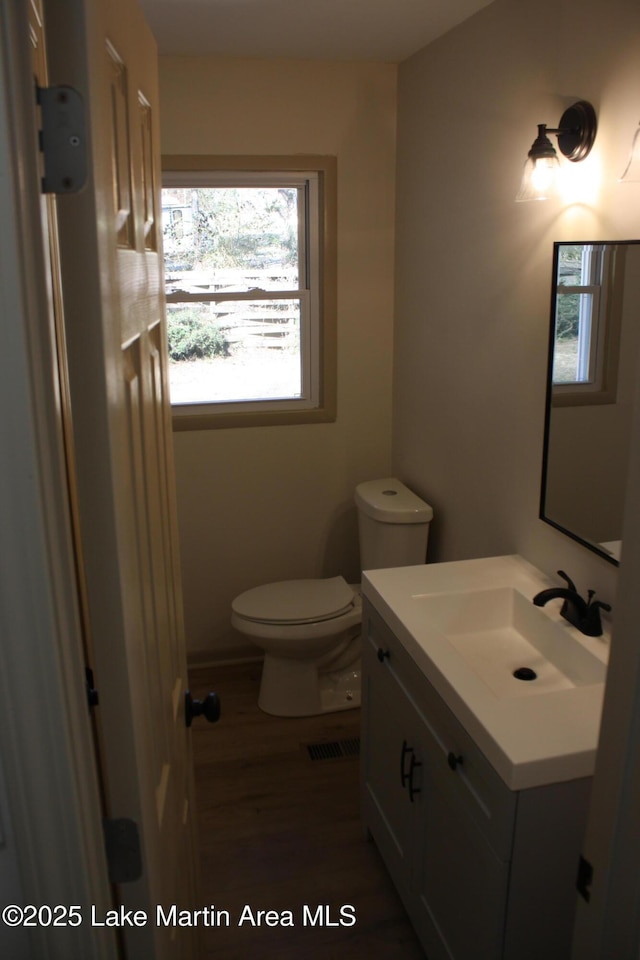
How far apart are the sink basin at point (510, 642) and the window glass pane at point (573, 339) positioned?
0.63 meters

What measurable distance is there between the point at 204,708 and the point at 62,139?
1.13 m

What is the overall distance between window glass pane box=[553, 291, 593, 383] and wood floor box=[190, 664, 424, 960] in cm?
161

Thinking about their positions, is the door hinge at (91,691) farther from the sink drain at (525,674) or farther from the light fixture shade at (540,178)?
the light fixture shade at (540,178)

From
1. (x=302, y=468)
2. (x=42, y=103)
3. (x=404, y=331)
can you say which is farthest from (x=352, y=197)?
(x=42, y=103)

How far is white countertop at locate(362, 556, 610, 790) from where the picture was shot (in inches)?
59.6

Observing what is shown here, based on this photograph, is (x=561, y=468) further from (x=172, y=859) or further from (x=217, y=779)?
(x=217, y=779)

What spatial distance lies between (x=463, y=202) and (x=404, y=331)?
0.73 metres

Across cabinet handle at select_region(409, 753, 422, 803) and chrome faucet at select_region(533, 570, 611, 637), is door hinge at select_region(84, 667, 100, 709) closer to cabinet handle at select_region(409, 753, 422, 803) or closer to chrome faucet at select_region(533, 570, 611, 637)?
cabinet handle at select_region(409, 753, 422, 803)

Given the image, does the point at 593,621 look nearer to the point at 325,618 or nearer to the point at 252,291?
the point at 325,618

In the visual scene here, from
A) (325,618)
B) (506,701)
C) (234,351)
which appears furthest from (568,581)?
(234,351)

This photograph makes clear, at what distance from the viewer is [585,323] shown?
201cm

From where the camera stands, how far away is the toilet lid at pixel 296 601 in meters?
3.08

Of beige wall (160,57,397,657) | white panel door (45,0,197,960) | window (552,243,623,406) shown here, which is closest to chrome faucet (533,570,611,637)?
window (552,243,623,406)

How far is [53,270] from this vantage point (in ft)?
3.60
